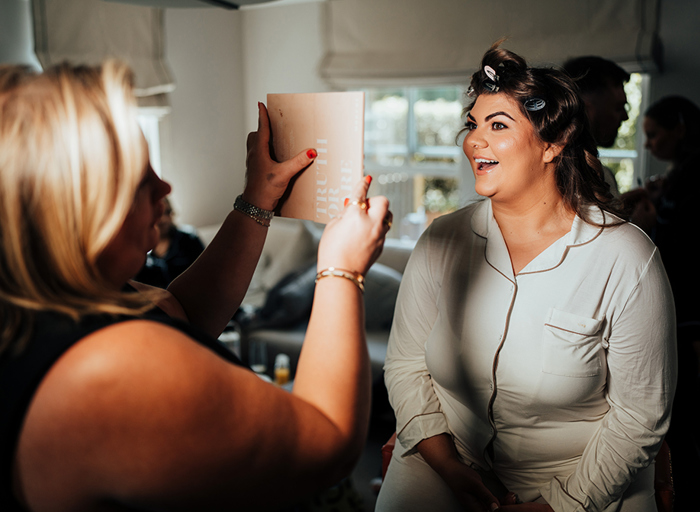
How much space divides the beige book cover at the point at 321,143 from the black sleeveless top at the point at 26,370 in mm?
437

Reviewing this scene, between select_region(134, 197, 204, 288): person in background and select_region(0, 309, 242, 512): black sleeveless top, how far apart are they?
2.58m

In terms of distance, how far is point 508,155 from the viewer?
4.05 ft

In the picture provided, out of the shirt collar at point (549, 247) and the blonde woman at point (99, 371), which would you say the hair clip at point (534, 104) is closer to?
the shirt collar at point (549, 247)

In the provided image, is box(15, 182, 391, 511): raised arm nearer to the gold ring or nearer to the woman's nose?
the gold ring

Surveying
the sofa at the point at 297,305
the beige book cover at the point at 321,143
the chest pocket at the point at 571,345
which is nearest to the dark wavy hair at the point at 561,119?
the chest pocket at the point at 571,345

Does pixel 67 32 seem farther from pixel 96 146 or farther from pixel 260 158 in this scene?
pixel 96 146

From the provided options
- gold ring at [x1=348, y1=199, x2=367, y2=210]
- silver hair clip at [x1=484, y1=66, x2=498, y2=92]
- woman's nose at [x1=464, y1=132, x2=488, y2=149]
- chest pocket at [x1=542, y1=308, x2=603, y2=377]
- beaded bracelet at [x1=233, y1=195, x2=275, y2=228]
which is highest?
silver hair clip at [x1=484, y1=66, x2=498, y2=92]

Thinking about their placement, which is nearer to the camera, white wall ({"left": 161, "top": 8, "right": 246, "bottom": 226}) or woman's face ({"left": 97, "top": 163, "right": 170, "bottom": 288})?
woman's face ({"left": 97, "top": 163, "right": 170, "bottom": 288})

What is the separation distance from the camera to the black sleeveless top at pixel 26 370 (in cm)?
50

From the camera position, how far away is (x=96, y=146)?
21.3 inches

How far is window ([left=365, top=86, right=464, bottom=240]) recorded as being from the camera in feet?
13.1

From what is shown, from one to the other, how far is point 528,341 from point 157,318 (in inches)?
32.5

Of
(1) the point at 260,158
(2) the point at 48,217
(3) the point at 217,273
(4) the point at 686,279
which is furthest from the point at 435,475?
(4) the point at 686,279

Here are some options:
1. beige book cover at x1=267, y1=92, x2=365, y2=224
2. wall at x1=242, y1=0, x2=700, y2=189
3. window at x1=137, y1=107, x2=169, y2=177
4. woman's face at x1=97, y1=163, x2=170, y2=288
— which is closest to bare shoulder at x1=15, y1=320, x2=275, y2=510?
woman's face at x1=97, y1=163, x2=170, y2=288
